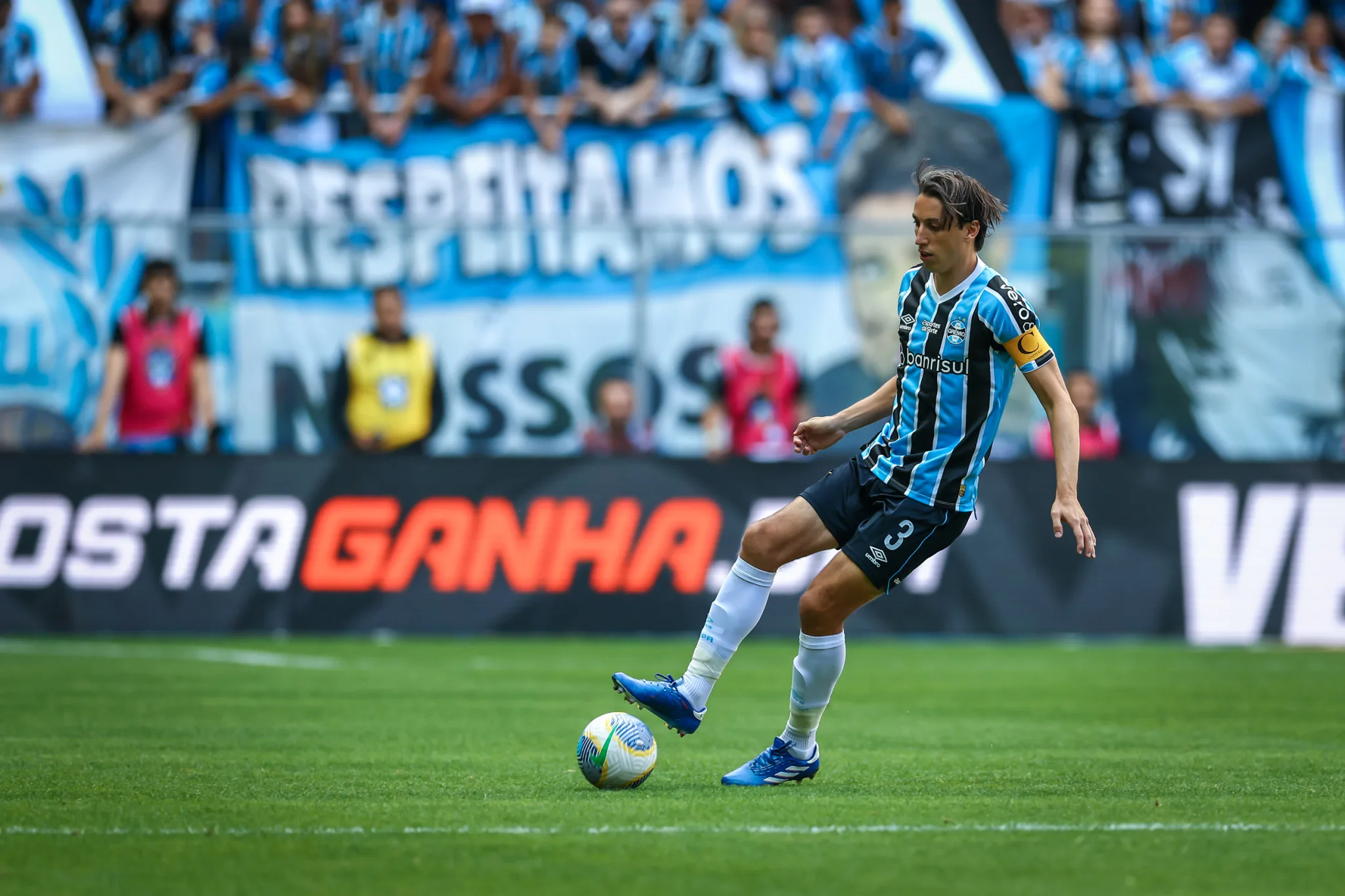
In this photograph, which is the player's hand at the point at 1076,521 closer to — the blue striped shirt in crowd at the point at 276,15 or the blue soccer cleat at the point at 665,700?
the blue soccer cleat at the point at 665,700

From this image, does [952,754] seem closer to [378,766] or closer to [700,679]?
[700,679]

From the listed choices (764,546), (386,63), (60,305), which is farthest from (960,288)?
(386,63)

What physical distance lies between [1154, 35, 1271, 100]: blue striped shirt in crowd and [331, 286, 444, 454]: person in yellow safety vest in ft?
27.5

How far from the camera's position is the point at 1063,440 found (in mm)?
6418

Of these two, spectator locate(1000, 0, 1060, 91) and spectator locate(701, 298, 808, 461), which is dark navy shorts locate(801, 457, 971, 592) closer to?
spectator locate(701, 298, 808, 461)

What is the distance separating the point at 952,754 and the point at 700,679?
5.14 feet

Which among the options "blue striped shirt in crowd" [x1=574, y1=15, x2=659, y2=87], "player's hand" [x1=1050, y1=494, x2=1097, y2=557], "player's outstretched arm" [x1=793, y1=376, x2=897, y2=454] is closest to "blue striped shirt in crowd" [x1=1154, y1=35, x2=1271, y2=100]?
"blue striped shirt in crowd" [x1=574, y1=15, x2=659, y2=87]

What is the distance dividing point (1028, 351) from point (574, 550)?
796cm

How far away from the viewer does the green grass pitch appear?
16.2 feet

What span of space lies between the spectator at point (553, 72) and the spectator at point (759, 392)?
363 cm

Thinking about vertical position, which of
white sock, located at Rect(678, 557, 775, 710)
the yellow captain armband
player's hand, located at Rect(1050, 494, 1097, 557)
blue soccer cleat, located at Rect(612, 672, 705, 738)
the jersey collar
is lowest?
blue soccer cleat, located at Rect(612, 672, 705, 738)

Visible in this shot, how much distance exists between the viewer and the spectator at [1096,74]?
17.5 m

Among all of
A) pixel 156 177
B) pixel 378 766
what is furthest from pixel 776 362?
pixel 378 766

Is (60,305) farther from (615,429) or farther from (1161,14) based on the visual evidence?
(1161,14)
